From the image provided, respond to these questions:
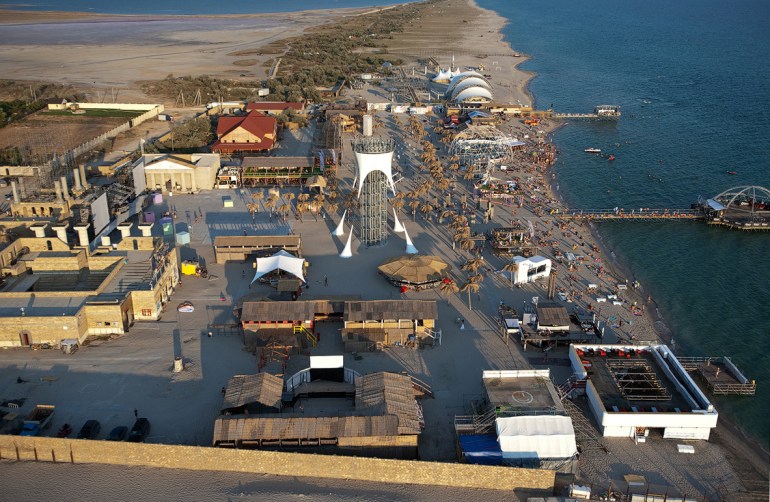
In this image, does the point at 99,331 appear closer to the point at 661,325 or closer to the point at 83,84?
the point at 661,325

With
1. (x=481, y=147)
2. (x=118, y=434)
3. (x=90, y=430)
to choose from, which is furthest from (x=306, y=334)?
(x=481, y=147)

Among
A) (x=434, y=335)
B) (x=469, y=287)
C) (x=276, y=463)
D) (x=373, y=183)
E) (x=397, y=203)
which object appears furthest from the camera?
(x=397, y=203)

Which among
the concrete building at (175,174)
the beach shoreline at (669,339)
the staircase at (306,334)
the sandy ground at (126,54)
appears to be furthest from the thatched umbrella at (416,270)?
the sandy ground at (126,54)

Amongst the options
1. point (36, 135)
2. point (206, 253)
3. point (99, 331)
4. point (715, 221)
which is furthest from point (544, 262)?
point (36, 135)

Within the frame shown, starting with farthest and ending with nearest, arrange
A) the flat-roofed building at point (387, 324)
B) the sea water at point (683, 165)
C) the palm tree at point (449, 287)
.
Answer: the palm tree at point (449, 287) < the sea water at point (683, 165) < the flat-roofed building at point (387, 324)

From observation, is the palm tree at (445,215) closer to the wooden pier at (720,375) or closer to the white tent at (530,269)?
the white tent at (530,269)

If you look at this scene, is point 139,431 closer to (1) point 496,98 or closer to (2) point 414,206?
(2) point 414,206
